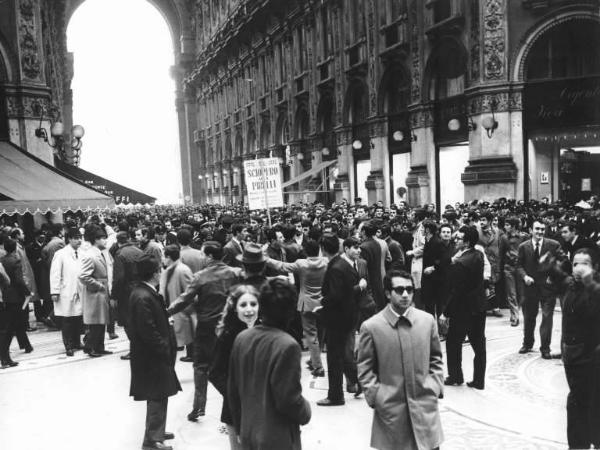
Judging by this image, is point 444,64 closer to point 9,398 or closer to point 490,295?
point 490,295

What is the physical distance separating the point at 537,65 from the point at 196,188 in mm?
51335

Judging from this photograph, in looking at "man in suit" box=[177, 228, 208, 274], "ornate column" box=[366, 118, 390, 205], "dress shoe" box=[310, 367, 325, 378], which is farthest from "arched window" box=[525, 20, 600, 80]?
"dress shoe" box=[310, 367, 325, 378]

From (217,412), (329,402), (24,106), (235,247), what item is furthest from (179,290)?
(24,106)

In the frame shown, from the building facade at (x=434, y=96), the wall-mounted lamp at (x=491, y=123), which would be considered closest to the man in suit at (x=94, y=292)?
the wall-mounted lamp at (x=491, y=123)

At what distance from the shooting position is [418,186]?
963 inches

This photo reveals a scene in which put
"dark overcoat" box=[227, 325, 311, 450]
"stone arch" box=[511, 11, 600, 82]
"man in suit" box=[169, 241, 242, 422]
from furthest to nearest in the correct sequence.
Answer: "stone arch" box=[511, 11, 600, 82] < "man in suit" box=[169, 241, 242, 422] < "dark overcoat" box=[227, 325, 311, 450]

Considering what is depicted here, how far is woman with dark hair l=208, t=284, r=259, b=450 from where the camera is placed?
4.62 m

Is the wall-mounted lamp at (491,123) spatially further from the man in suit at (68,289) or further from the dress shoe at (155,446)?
the dress shoe at (155,446)

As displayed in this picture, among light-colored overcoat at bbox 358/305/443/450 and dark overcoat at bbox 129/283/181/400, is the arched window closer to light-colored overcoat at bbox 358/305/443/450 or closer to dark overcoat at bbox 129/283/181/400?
dark overcoat at bbox 129/283/181/400

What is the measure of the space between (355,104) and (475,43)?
10.1 meters

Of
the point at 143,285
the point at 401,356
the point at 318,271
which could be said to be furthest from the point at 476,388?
the point at 143,285

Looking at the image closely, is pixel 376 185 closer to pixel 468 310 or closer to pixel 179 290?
pixel 179 290

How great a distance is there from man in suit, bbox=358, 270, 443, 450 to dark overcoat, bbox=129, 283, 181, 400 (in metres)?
2.22

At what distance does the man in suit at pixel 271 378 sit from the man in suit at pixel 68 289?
7.00 metres
